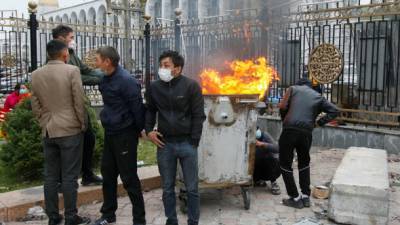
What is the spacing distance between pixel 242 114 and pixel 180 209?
1366 mm

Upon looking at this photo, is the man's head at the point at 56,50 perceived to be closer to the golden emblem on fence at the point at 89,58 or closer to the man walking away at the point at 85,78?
the man walking away at the point at 85,78

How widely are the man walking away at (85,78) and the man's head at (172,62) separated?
1.08m

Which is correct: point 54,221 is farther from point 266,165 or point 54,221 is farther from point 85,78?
point 266,165

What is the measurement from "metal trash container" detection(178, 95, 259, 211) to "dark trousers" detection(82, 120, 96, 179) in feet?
3.83

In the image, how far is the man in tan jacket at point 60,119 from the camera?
416cm

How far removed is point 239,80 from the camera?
5.95m

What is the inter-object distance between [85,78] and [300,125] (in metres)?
2.65

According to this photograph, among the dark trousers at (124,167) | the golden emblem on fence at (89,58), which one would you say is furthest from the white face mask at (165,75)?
the golden emblem on fence at (89,58)

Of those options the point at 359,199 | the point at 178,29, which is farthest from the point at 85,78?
the point at 178,29

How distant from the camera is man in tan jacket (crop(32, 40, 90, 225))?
4.16m

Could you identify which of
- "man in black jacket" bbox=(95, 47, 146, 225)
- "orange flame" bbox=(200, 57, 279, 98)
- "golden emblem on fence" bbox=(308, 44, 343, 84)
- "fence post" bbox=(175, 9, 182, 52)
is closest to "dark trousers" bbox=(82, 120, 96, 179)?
"man in black jacket" bbox=(95, 47, 146, 225)

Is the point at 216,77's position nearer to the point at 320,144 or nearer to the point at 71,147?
the point at 71,147

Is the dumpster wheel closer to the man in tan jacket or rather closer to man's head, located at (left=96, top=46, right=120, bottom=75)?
the man in tan jacket

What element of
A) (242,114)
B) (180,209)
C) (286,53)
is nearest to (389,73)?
(286,53)
